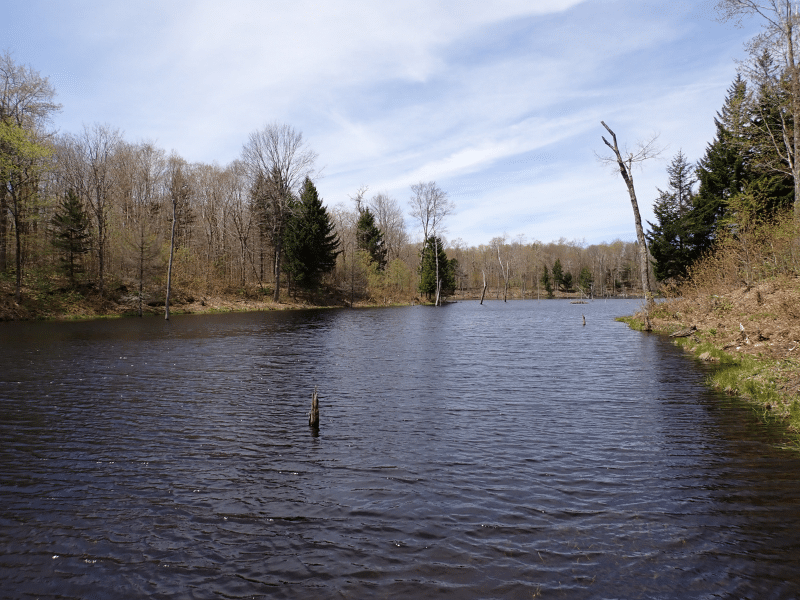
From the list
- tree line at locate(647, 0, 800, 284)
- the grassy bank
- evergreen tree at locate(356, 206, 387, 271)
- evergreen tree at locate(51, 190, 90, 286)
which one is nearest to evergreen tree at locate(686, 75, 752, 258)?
tree line at locate(647, 0, 800, 284)

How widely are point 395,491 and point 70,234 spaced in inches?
1977

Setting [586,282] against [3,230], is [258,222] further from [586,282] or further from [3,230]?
[586,282]

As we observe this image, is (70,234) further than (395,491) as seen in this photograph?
Yes

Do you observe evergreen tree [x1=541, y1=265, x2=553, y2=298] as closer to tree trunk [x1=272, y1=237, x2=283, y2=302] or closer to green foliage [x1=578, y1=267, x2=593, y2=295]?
green foliage [x1=578, y1=267, x2=593, y2=295]

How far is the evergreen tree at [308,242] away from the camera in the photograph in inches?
2469

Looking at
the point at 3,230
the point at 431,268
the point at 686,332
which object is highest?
the point at 3,230

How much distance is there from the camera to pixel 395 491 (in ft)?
23.9

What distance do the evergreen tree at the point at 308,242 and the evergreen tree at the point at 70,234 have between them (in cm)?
2353

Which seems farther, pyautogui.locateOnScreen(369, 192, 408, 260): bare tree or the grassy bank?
pyautogui.locateOnScreen(369, 192, 408, 260): bare tree

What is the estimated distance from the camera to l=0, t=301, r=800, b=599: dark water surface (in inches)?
201

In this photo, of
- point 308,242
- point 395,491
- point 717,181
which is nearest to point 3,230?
point 308,242

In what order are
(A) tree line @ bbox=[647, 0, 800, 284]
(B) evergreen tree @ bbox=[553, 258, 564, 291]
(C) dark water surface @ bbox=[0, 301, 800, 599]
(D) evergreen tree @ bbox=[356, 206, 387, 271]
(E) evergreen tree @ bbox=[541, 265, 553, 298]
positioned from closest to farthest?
(C) dark water surface @ bbox=[0, 301, 800, 599] → (A) tree line @ bbox=[647, 0, 800, 284] → (D) evergreen tree @ bbox=[356, 206, 387, 271] → (E) evergreen tree @ bbox=[541, 265, 553, 298] → (B) evergreen tree @ bbox=[553, 258, 564, 291]

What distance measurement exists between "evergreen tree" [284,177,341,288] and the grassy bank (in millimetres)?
46636

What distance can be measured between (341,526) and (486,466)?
3049 mm
